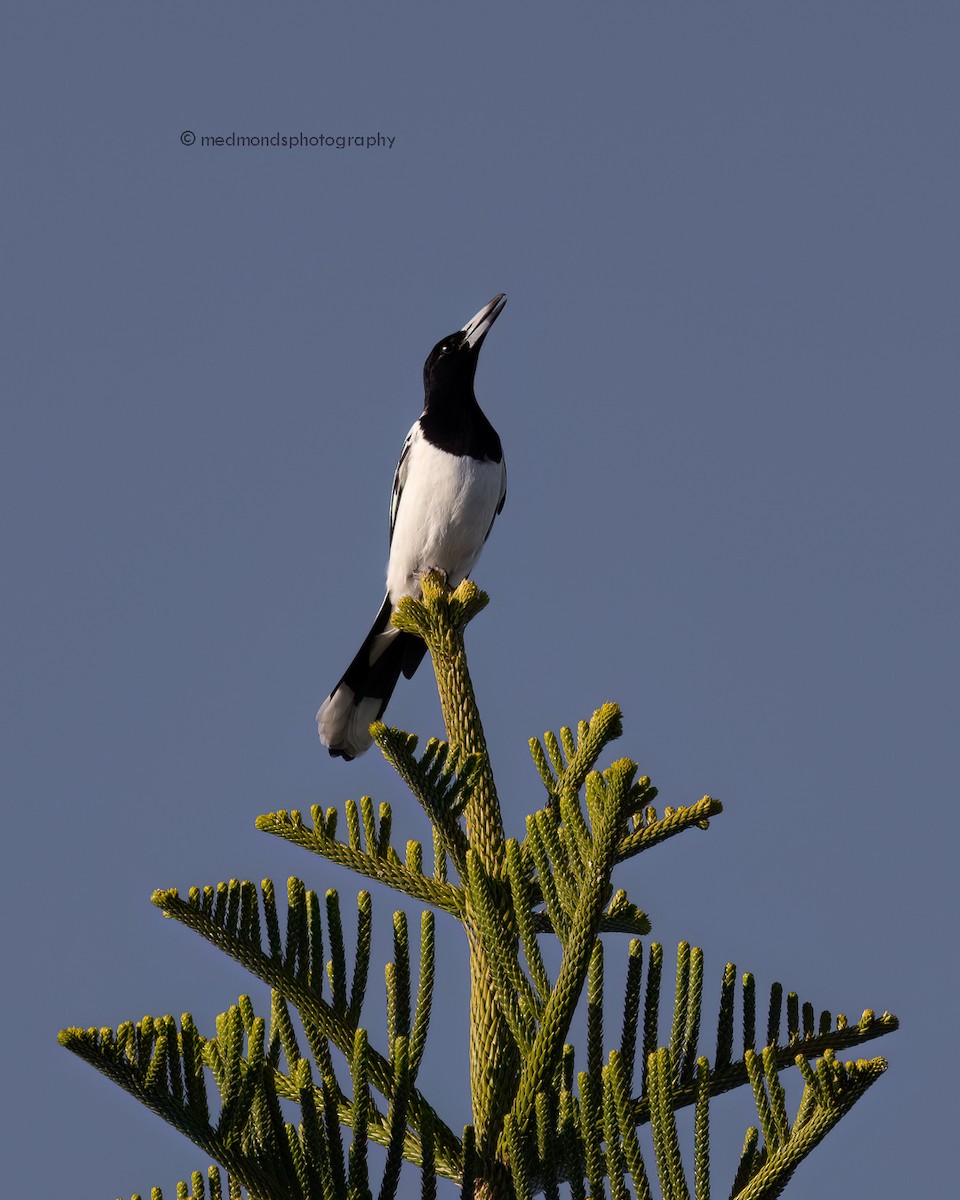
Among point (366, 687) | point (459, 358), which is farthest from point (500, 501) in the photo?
point (366, 687)

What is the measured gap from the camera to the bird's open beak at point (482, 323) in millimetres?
7617

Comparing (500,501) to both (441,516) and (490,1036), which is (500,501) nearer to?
(441,516)

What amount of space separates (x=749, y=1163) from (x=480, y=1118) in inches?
21.4

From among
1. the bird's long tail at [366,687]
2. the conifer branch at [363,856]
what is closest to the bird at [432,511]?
the bird's long tail at [366,687]

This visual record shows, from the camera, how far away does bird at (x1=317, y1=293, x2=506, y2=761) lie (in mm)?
6156

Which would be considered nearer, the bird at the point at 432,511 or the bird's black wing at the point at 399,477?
the bird at the point at 432,511

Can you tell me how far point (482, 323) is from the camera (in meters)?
7.65

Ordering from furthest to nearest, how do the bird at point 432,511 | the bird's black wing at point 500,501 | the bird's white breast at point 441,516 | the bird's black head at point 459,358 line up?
Answer: 1. the bird's black head at point 459,358
2. the bird's black wing at point 500,501
3. the bird's white breast at point 441,516
4. the bird at point 432,511

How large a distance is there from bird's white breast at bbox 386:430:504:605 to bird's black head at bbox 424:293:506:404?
0.56 meters

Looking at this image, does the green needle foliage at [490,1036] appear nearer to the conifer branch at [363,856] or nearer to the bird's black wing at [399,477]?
the conifer branch at [363,856]

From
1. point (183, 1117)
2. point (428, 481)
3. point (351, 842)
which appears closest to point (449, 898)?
point (351, 842)

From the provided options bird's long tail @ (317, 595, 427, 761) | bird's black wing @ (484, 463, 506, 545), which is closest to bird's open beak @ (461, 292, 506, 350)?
bird's black wing @ (484, 463, 506, 545)

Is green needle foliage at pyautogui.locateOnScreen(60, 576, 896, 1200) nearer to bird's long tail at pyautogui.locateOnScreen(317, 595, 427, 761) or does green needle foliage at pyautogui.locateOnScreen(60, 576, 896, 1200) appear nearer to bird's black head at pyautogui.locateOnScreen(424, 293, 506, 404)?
bird's long tail at pyautogui.locateOnScreen(317, 595, 427, 761)

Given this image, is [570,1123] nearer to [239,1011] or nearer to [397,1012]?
[397,1012]
